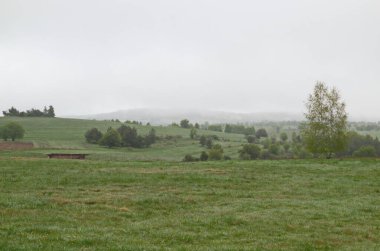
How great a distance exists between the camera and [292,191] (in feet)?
103

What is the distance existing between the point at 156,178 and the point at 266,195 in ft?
34.6

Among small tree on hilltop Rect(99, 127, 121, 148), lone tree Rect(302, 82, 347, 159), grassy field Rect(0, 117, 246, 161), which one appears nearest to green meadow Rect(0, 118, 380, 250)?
lone tree Rect(302, 82, 347, 159)

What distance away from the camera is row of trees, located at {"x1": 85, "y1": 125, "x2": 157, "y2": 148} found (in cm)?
12756

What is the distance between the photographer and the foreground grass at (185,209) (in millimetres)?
16703

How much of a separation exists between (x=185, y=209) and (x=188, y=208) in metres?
0.31

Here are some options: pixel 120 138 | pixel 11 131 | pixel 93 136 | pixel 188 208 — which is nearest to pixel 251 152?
pixel 120 138

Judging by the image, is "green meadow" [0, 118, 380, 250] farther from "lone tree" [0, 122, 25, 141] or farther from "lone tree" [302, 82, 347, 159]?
"lone tree" [0, 122, 25, 141]

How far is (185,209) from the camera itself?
961 inches

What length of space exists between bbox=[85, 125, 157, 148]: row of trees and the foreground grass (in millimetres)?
85594

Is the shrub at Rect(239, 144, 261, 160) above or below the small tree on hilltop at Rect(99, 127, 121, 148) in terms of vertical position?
below

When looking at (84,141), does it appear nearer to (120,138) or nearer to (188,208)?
(120,138)

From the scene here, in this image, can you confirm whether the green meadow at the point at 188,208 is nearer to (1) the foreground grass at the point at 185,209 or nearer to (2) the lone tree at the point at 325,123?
(1) the foreground grass at the point at 185,209

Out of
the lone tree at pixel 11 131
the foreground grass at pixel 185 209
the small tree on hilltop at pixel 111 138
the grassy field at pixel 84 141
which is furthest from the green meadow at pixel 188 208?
the lone tree at pixel 11 131

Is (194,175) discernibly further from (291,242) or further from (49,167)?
(291,242)
